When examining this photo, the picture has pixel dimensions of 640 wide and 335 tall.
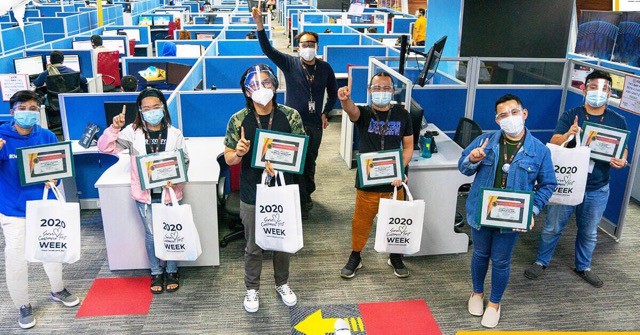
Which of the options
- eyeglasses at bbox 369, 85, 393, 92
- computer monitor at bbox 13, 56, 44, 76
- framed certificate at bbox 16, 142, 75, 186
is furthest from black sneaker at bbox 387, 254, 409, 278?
computer monitor at bbox 13, 56, 44, 76

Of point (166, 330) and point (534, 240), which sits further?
point (534, 240)

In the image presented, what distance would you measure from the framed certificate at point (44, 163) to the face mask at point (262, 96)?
1.12m

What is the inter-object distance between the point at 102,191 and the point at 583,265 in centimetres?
340

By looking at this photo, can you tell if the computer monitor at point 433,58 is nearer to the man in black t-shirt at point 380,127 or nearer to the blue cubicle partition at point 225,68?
the man in black t-shirt at point 380,127

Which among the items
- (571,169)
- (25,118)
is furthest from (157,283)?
(571,169)

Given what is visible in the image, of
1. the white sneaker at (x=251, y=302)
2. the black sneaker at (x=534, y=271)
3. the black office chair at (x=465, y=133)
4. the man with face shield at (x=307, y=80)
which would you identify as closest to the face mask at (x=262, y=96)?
the white sneaker at (x=251, y=302)

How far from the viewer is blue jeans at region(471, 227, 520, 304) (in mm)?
2898

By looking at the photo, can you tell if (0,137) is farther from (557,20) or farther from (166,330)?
(557,20)

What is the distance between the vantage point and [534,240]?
4.28 m

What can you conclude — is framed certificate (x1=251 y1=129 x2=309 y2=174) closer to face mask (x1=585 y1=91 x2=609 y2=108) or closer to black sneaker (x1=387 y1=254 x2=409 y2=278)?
black sneaker (x1=387 y1=254 x2=409 y2=278)

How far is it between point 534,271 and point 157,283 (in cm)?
265

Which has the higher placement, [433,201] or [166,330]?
[433,201]

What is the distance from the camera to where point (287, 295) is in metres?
3.31

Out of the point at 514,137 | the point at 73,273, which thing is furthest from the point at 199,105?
the point at 514,137
